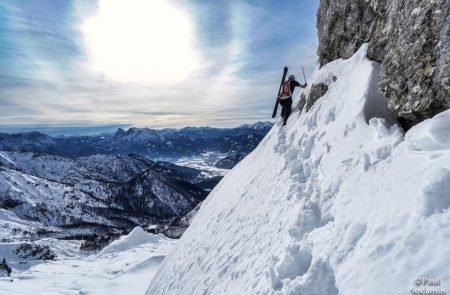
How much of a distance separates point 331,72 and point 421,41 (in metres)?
8.20

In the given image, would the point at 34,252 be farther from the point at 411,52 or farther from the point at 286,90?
the point at 411,52

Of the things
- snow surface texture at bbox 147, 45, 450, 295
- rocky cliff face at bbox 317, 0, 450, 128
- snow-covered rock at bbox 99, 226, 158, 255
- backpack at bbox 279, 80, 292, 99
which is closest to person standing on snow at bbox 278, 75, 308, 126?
backpack at bbox 279, 80, 292, 99

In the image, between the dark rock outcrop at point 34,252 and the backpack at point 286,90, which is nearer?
the backpack at point 286,90

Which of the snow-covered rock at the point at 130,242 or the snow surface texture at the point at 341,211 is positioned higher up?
the snow surface texture at the point at 341,211

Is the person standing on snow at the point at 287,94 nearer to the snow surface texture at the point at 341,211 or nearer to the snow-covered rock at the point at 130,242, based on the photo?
the snow surface texture at the point at 341,211

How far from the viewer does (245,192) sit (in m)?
18.8

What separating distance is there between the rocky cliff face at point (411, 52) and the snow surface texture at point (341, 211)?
2.33ft

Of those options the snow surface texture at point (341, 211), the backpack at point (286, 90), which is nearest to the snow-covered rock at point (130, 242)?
the snow surface texture at point (341, 211)

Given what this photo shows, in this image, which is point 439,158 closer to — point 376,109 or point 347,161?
point 347,161

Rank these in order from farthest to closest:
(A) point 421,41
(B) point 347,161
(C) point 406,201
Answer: (B) point 347,161, (A) point 421,41, (C) point 406,201

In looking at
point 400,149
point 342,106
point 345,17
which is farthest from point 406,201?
point 345,17

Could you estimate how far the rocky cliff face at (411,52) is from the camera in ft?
29.5

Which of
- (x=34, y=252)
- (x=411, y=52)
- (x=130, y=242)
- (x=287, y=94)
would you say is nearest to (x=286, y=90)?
(x=287, y=94)

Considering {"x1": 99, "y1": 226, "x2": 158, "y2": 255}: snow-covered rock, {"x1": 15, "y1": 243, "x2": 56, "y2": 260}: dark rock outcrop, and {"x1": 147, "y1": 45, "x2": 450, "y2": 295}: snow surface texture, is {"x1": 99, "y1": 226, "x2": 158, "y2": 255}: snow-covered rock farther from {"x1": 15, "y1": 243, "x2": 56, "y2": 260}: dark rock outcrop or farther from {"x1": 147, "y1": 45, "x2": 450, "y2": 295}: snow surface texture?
{"x1": 15, "y1": 243, "x2": 56, "y2": 260}: dark rock outcrop
